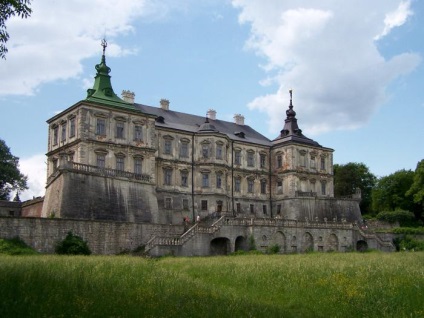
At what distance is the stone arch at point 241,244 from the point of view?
4666cm

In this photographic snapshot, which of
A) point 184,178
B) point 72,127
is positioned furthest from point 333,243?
point 72,127

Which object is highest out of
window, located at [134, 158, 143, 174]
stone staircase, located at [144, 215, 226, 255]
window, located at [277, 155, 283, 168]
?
window, located at [277, 155, 283, 168]

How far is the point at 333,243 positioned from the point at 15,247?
101 ft

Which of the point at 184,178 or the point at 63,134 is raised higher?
the point at 63,134

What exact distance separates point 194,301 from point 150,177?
33.5 meters

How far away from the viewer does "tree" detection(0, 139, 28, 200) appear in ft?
212

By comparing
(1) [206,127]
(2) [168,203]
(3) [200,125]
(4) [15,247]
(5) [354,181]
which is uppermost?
(3) [200,125]

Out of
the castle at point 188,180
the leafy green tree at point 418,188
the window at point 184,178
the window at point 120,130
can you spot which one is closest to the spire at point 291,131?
the castle at point 188,180

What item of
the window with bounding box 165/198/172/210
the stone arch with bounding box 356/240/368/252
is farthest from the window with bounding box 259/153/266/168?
the stone arch with bounding box 356/240/368/252

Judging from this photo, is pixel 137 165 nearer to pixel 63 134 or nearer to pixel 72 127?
pixel 72 127

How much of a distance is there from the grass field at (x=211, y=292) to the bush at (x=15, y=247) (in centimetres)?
1223

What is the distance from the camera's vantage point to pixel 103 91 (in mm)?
50312

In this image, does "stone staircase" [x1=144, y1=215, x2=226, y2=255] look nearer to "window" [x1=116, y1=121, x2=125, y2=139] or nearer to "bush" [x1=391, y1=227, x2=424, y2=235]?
"window" [x1=116, y1=121, x2=125, y2=139]

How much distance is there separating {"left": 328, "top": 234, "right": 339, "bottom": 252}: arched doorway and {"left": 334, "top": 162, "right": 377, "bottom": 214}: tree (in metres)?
30.4
